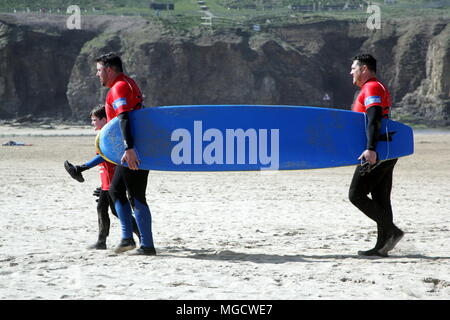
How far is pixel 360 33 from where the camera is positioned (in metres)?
48.9

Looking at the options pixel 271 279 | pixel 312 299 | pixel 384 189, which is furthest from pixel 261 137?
pixel 312 299

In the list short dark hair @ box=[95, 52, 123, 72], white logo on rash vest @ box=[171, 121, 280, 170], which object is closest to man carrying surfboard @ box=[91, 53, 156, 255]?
short dark hair @ box=[95, 52, 123, 72]

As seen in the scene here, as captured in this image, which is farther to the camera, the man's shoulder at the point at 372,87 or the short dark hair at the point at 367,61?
the short dark hair at the point at 367,61

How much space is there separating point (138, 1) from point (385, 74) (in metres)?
28.8

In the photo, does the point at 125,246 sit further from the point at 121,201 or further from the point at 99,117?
the point at 99,117

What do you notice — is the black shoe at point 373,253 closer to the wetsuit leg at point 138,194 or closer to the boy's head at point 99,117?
the wetsuit leg at point 138,194

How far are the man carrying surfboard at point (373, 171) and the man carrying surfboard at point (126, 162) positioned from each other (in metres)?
1.59

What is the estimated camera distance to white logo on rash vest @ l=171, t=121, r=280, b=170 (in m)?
5.66

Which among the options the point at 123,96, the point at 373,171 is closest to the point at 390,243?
the point at 373,171

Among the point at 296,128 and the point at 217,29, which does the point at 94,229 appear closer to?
the point at 296,128

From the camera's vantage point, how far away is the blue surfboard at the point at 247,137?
557 cm

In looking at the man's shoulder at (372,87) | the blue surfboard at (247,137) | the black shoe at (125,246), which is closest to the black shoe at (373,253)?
the blue surfboard at (247,137)

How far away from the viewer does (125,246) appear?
217 inches

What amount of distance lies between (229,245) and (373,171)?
1477 mm
